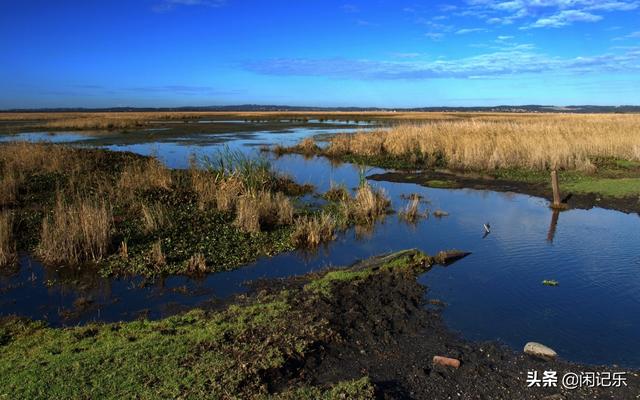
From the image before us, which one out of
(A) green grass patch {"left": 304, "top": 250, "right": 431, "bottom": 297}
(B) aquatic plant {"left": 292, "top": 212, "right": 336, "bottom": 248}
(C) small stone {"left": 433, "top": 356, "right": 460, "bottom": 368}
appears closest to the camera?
(C) small stone {"left": 433, "top": 356, "right": 460, "bottom": 368}

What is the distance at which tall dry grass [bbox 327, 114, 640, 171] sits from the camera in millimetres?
21453

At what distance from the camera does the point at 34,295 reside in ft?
27.0

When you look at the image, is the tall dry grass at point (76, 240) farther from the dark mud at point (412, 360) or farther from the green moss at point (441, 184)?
the green moss at point (441, 184)

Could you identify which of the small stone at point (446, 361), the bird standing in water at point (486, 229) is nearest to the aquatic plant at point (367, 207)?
the bird standing in water at point (486, 229)

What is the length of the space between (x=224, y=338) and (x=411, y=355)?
2.25 metres

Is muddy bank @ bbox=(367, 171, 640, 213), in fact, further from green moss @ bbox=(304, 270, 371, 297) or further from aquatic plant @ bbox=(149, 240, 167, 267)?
aquatic plant @ bbox=(149, 240, 167, 267)

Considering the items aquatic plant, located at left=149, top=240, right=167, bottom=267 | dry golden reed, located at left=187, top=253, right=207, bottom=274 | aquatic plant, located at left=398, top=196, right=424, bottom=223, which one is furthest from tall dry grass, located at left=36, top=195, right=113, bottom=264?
aquatic plant, located at left=398, top=196, right=424, bottom=223

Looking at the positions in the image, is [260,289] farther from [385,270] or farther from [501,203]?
[501,203]

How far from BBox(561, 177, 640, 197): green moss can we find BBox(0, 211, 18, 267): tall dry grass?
54.1 ft

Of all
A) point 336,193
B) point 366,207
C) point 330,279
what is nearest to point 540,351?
point 330,279

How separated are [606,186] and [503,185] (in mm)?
3439

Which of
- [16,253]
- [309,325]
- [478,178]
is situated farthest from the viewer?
[478,178]

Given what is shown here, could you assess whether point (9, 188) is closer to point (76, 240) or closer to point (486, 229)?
point (76, 240)

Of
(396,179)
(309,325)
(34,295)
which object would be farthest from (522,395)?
(396,179)
